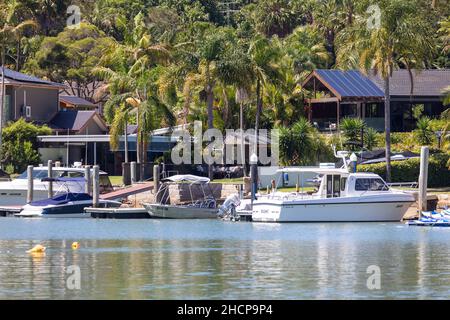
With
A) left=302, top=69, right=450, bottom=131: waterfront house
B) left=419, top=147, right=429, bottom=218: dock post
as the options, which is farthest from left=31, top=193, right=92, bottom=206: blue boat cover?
left=302, top=69, right=450, bottom=131: waterfront house

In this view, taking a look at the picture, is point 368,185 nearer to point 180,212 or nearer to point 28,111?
point 180,212

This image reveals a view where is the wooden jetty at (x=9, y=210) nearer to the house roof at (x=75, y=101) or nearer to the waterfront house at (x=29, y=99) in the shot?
the waterfront house at (x=29, y=99)

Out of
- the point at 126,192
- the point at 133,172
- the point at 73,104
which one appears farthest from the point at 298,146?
the point at 73,104

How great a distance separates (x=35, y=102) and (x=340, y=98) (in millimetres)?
24256

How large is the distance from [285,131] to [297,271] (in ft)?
112

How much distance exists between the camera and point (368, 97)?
84875 mm

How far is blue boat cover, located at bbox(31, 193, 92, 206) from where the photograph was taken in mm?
67938

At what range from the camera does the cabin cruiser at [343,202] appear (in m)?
60.6

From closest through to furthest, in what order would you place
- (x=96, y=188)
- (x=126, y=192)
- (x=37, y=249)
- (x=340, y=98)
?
(x=37, y=249)
(x=96, y=188)
(x=126, y=192)
(x=340, y=98)

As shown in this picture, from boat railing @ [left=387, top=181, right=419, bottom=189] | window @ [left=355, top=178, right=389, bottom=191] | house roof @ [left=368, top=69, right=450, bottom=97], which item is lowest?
boat railing @ [left=387, top=181, right=419, bottom=189]

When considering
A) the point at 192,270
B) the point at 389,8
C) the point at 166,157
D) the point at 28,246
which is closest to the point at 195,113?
the point at 166,157

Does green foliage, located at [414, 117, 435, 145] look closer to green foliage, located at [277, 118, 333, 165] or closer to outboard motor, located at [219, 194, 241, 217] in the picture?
green foliage, located at [277, 118, 333, 165]

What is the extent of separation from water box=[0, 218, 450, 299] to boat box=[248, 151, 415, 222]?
790 millimetres

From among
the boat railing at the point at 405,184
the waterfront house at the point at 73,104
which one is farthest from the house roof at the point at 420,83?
the waterfront house at the point at 73,104
